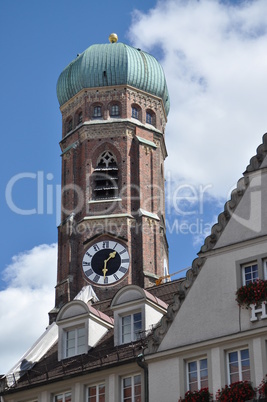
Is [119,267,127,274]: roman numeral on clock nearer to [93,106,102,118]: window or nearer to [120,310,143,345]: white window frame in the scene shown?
[93,106,102,118]: window

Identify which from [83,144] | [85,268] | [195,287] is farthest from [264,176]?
[83,144]

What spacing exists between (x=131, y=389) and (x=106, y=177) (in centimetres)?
4081

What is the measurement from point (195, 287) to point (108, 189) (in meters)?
40.0

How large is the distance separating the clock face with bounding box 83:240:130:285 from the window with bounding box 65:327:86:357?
3207 cm

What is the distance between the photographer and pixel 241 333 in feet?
95.4

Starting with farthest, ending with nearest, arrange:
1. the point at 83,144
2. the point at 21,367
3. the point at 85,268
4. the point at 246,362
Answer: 1. the point at 83,144
2. the point at 85,268
3. the point at 21,367
4. the point at 246,362

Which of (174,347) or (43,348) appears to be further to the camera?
(43,348)

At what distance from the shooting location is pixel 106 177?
2813 inches

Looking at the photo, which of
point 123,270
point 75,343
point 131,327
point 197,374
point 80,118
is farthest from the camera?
point 80,118

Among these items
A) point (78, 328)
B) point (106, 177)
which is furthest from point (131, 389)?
point (106, 177)

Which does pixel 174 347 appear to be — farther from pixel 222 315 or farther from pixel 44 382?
pixel 44 382

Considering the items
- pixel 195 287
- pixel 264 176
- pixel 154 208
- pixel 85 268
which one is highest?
pixel 154 208

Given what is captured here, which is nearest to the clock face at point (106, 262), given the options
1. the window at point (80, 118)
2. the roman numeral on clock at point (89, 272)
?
the roman numeral on clock at point (89, 272)

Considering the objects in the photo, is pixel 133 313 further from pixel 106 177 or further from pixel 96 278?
pixel 106 177
